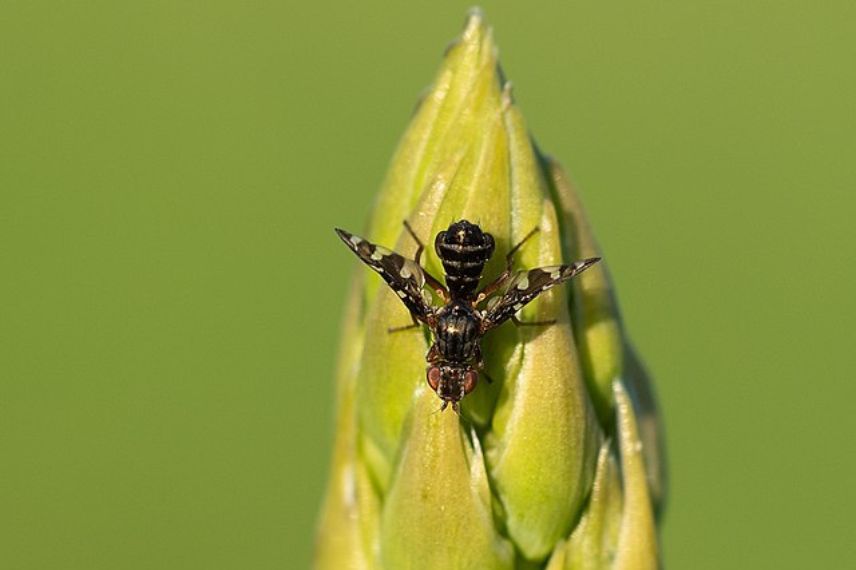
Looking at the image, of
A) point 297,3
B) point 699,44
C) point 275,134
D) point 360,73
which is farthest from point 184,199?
point 699,44

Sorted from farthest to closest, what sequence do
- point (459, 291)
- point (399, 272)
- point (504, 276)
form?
point (459, 291) < point (504, 276) < point (399, 272)

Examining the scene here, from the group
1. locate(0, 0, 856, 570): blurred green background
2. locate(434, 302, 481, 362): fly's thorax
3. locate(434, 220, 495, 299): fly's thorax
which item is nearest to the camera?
locate(434, 220, 495, 299): fly's thorax

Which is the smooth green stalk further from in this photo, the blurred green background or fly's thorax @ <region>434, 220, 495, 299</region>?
the blurred green background

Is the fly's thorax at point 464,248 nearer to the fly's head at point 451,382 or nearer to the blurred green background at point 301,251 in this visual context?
the fly's head at point 451,382

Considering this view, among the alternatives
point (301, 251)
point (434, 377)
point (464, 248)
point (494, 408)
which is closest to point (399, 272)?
point (464, 248)

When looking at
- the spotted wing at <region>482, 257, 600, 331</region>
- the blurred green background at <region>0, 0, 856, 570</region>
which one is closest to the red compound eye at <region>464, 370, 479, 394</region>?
the spotted wing at <region>482, 257, 600, 331</region>

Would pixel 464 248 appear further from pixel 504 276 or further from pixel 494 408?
pixel 494 408

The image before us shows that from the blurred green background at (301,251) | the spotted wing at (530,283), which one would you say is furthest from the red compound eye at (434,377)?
the blurred green background at (301,251)

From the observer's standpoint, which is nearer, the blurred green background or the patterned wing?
the patterned wing
